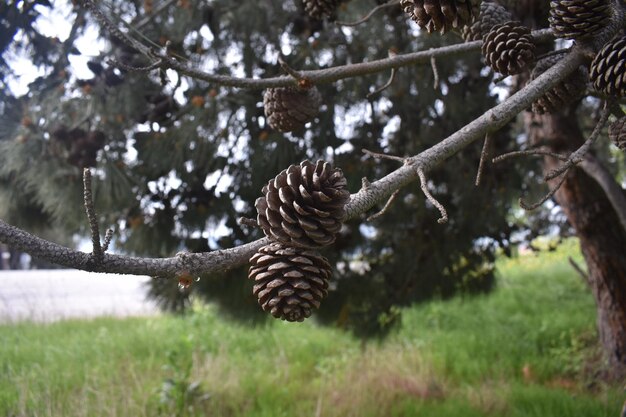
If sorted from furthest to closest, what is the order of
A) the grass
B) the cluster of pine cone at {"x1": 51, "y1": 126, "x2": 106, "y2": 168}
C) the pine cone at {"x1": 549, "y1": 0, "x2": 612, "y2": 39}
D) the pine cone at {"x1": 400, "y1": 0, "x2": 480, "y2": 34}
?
the grass
the cluster of pine cone at {"x1": 51, "y1": 126, "x2": 106, "y2": 168}
the pine cone at {"x1": 549, "y1": 0, "x2": 612, "y2": 39}
the pine cone at {"x1": 400, "y1": 0, "x2": 480, "y2": 34}

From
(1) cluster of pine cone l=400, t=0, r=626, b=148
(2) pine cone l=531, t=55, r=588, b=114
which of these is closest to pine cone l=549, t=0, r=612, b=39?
(1) cluster of pine cone l=400, t=0, r=626, b=148

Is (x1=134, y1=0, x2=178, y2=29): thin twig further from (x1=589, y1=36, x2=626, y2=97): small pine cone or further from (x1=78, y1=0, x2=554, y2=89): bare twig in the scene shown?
(x1=589, y1=36, x2=626, y2=97): small pine cone

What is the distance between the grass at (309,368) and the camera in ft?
8.81

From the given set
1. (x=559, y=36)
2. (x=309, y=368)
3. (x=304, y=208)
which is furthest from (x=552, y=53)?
(x=309, y=368)

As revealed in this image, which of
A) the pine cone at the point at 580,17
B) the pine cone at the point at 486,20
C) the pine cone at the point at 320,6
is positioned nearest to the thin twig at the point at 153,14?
the pine cone at the point at 320,6

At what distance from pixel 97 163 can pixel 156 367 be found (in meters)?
1.65

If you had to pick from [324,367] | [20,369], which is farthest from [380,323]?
[20,369]

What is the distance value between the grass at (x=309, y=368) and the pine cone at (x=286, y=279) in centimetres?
174

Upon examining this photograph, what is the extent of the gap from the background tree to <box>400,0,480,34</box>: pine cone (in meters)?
0.96

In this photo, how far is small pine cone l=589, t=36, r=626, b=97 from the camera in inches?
44.0

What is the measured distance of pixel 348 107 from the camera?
2.73 meters

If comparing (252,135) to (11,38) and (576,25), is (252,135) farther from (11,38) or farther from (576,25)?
(576,25)

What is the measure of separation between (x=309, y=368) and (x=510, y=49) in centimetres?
311

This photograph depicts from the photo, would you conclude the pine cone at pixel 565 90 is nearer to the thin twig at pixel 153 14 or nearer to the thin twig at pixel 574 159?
the thin twig at pixel 574 159
